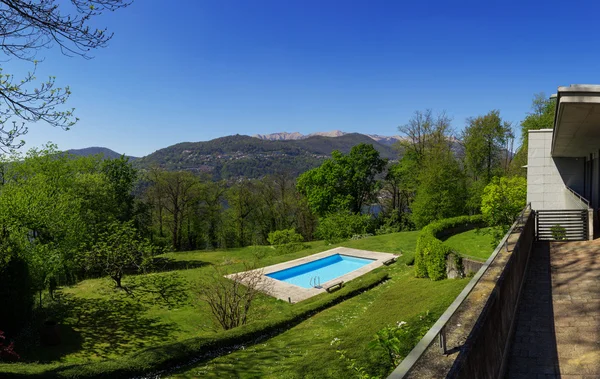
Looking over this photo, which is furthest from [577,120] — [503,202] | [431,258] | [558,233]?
[503,202]

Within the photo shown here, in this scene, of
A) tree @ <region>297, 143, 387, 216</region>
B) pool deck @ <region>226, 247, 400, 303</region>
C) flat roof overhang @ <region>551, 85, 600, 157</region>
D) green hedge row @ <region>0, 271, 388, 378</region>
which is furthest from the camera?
tree @ <region>297, 143, 387, 216</region>

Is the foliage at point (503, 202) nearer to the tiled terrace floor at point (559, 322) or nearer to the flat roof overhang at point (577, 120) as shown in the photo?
the flat roof overhang at point (577, 120)

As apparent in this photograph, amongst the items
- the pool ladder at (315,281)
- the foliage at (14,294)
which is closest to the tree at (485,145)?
the pool ladder at (315,281)

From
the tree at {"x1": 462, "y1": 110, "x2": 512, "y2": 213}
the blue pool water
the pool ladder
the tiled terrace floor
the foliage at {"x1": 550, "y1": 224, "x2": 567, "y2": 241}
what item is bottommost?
the pool ladder

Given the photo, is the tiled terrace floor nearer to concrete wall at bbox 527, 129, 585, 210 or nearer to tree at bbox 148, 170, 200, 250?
concrete wall at bbox 527, 129, 585, 210

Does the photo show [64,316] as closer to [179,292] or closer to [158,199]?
[179,292]

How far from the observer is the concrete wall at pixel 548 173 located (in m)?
15.0

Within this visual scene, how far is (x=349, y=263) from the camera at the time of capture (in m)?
21.6

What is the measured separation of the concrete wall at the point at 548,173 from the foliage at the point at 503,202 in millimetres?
1104

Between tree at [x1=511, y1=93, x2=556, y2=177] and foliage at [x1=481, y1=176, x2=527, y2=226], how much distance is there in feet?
45.7

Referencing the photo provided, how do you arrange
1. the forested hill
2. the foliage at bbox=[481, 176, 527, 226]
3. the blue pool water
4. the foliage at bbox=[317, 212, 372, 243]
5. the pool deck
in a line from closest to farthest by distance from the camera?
1. the foliage at bbox=[481, 176, 527, 226]
2. the pool deck
3. the blue pool water
4. the foliage at bbox=[317, 212, 372, 243]
5. the forested hill

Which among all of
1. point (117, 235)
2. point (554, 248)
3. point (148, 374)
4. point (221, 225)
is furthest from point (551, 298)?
point (221, 225)

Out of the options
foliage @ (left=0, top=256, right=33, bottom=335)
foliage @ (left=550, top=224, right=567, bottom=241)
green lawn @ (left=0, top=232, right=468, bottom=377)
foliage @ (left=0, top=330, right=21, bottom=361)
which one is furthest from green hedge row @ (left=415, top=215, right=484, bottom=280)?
foliage @ (left=0, top=256, right=33, bottom=335)

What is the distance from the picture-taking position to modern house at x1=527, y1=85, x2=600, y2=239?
7153mm
